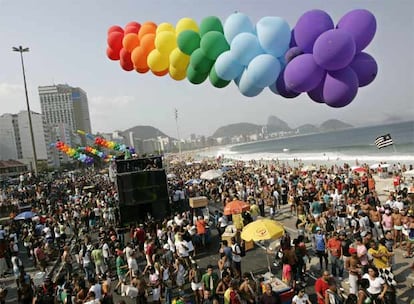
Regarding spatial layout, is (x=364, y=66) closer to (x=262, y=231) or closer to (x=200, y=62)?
(x=200, y=62)

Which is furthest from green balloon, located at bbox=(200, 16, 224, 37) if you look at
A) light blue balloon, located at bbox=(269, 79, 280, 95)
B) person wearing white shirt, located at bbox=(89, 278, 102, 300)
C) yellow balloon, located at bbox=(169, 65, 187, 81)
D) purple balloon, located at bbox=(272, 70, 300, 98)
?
person wearing white shirt, located at bbox=(89, 278, 102, 300)

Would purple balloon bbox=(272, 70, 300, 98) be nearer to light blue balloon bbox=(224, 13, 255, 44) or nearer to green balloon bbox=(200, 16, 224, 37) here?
light blue balloon bbox=(224, 13, 255, 44)

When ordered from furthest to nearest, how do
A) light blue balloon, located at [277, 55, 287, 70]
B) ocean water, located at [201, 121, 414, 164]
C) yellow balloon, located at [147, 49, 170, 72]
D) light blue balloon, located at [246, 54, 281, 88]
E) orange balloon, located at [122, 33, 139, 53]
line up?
ocean water, located at [201, 121, 414, 164] < orange balloon, located at [122, 33, 139, 53] < yellow balloon, located at [147, 49, 170, 72] < light blue balloon, located at [277, 55, 287, 70] < light blue balloon, located at [246, 54, 281, 88]

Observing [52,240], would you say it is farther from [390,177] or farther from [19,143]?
[19,143]

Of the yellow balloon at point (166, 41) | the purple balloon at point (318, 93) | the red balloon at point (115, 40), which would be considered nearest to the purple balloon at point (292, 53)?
the purple balloon at point (318, 93)

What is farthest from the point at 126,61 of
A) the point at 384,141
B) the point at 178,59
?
the point at 384,141

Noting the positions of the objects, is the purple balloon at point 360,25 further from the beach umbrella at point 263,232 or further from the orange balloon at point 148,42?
the orange balloon at point 148,42
